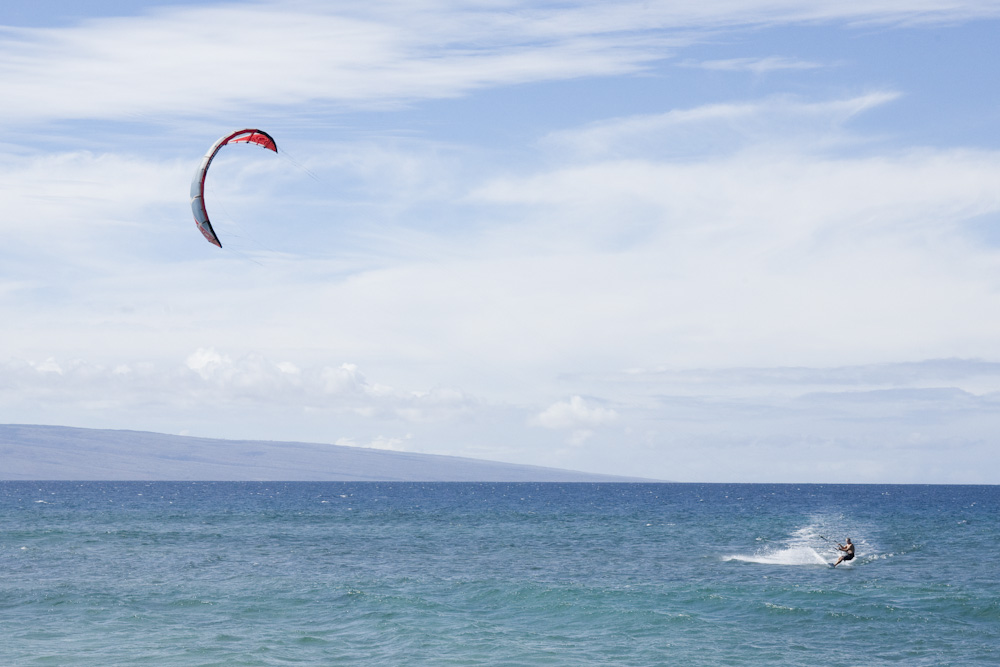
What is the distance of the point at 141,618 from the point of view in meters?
33.1

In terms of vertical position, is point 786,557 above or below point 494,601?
above

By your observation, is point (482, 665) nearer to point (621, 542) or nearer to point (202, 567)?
point (202, 567)

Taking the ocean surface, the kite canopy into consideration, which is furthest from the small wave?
the kite canopy

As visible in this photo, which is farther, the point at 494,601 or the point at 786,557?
the point at 786,557

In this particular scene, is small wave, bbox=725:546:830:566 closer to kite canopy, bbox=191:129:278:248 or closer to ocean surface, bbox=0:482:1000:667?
ocean surface, bbox=0:482:1000:667

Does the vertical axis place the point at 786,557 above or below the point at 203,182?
below

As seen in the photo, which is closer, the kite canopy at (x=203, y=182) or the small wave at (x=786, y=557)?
the kite canopy at (x=203, y=182)

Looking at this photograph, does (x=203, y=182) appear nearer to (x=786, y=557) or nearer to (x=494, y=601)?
(x=494, y=601)

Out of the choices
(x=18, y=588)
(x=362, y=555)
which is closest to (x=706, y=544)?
(x=362, y=555)

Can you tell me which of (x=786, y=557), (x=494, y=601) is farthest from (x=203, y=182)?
(x=786, y=557)

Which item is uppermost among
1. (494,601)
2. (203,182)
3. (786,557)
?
(203,182)

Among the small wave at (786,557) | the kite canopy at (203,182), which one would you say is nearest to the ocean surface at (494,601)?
the small wave at (786,557)

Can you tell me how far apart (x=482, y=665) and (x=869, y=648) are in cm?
1206

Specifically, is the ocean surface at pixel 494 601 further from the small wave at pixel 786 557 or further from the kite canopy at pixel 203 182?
the kite canopy at pixel 203 182
